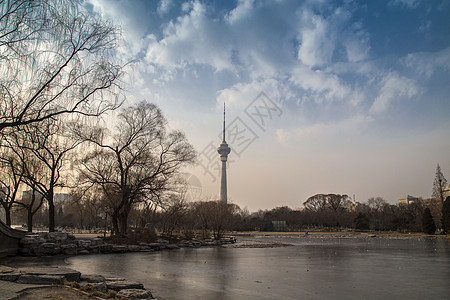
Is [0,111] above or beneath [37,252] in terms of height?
above

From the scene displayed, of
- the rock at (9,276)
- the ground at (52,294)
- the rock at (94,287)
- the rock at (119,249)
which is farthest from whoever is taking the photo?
the rock at (119,249)

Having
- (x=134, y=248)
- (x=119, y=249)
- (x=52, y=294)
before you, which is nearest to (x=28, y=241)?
(x=119, y=249)

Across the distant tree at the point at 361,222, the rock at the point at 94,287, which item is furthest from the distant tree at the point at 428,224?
the rock at the point at 94,287

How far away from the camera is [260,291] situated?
8.79 meters

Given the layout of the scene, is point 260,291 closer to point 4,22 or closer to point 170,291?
point 170,291

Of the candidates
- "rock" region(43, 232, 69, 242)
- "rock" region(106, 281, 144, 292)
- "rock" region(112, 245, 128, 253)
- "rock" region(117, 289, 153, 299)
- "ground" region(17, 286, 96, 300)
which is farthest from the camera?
"rock" region(112, 245, 128, 253)

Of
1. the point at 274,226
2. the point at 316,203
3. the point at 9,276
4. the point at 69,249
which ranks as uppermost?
the point at 316,203

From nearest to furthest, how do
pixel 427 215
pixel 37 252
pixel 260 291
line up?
pixel 260 291
pixel 37 252
pixel 427 215

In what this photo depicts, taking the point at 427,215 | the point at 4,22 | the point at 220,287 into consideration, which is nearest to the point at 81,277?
the point at 220,287

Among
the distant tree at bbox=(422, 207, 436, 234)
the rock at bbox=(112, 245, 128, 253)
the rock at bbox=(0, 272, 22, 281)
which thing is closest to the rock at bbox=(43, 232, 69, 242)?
the rock at bbox=(112, 245, 128, 253)

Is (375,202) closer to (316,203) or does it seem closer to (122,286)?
(316,203)

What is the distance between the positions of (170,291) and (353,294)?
4.65 meters

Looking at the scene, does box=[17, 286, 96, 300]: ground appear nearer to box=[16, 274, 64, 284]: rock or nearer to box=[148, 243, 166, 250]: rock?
box=[16, 274, 64, 284]: rock

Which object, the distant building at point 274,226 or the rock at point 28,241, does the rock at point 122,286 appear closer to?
the rock at point 28,241
